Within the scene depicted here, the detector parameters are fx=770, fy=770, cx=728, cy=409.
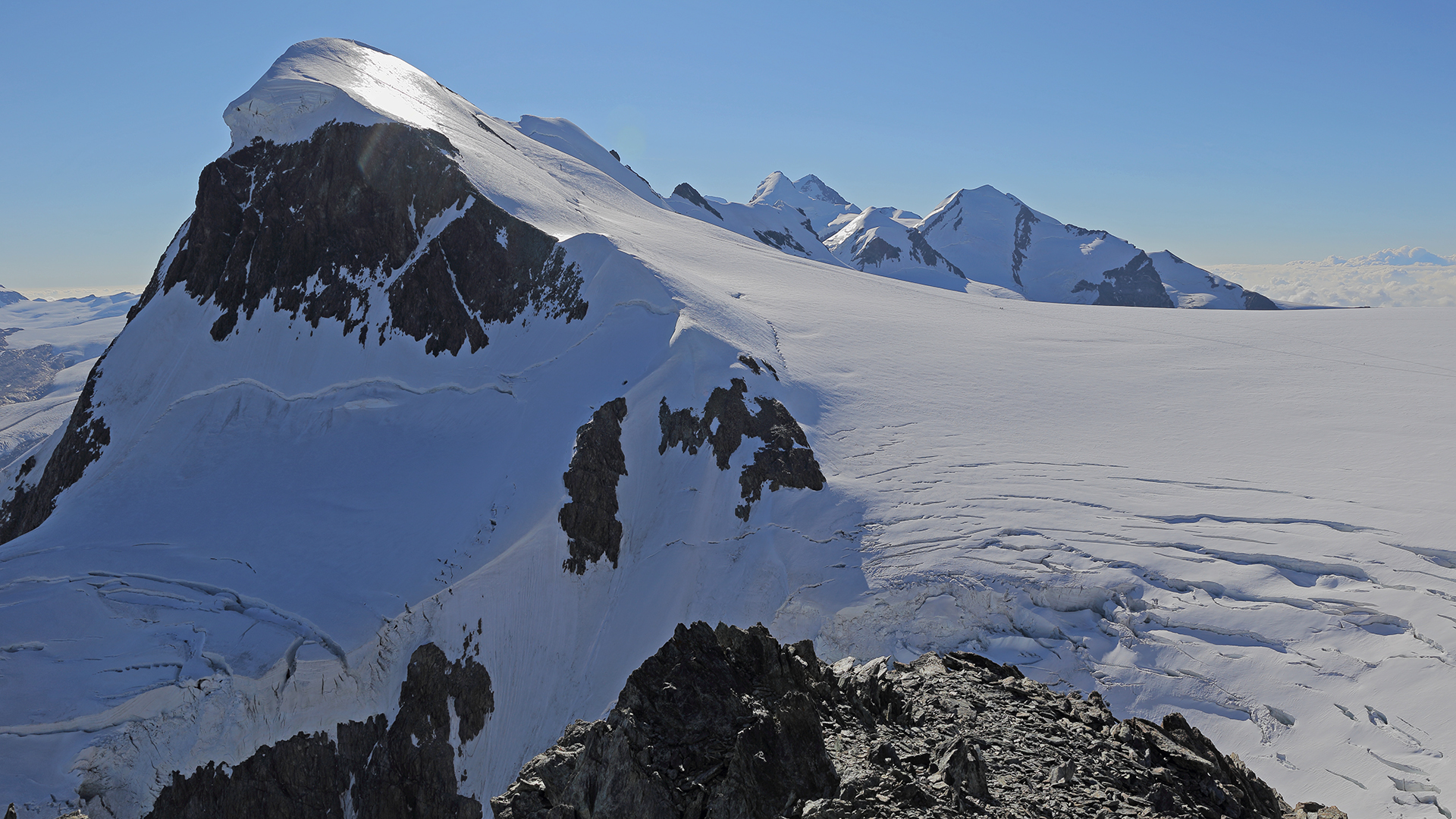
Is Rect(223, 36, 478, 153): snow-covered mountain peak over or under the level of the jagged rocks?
over

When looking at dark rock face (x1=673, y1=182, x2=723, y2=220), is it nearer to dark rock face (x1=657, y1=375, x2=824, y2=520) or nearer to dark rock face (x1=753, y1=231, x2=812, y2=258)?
dark rock face (x1=753, y1=231, x2=812, y2=258)

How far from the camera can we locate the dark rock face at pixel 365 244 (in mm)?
46094

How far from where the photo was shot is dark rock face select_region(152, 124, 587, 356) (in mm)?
46094

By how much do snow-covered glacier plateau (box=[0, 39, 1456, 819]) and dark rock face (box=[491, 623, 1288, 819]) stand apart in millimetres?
10030

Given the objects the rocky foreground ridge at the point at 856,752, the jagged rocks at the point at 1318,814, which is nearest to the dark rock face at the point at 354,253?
the rocky foreground ridge at the point at 856,752

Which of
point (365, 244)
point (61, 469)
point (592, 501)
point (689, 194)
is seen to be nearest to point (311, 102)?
point (365, 244)

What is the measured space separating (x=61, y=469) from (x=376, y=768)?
1289 inches

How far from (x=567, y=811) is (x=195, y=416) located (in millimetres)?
45315

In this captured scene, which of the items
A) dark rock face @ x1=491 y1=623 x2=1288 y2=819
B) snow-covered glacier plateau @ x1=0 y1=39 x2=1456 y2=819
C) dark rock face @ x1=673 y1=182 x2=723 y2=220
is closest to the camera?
dark rock face @ x1=491 y1=623 x2=1288 y2=819

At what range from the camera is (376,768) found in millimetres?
31828

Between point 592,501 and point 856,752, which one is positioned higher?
point 856,752

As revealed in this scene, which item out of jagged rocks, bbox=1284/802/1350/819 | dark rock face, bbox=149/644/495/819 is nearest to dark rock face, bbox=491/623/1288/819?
jagged rocks, bbox=1284/802/1350/819

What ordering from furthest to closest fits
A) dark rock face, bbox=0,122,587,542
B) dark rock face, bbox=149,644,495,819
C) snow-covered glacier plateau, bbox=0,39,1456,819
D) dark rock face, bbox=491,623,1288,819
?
1. dark rock face, bbox=0,122,587,542
2. dark rock face, bbox=149,644,495,819
3. snow-covered glacier plateau, bbox=0,39,1456,819
4. dark rock face, bbox=491,623,1288,819

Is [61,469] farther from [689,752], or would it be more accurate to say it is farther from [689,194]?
[689,194]
